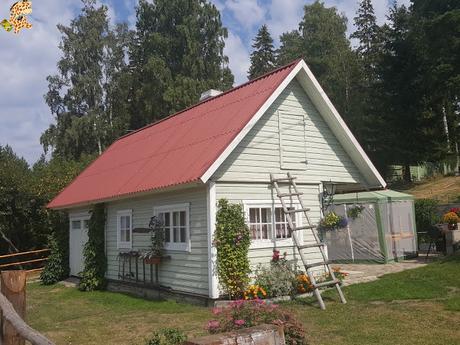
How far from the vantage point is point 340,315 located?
368 inches

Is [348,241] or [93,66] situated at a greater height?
[93,66]

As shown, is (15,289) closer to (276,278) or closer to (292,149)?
(276,278)

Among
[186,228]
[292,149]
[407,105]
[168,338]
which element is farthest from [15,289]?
[407,105]

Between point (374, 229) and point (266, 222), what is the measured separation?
6679mm

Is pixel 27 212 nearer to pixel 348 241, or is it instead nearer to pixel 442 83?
pixel 348 241

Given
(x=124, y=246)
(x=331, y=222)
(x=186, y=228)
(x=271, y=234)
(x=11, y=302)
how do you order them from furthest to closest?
1. (x=124, y=246)
2. (x=331, y=222)
3. (x=271, y=234)
4. (x=186, y=228)
5. (x=11, y=302)

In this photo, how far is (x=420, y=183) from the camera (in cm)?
3634

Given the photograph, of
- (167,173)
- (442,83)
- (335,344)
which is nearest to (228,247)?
(167,173)

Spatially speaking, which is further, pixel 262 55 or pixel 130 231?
pixel 262 55

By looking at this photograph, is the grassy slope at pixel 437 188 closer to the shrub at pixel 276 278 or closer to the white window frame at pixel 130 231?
the shrub at pixel 276 278

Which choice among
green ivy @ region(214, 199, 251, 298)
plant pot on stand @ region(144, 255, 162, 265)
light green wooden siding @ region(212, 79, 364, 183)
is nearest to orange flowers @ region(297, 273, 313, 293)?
green ivy @ region(214, 199, 251, 298)

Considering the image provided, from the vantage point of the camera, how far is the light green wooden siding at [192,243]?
11.3 meters

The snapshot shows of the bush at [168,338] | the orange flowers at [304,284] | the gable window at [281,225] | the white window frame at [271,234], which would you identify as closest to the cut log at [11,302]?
the bush at [168,338]

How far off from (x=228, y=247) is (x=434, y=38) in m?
28.8
